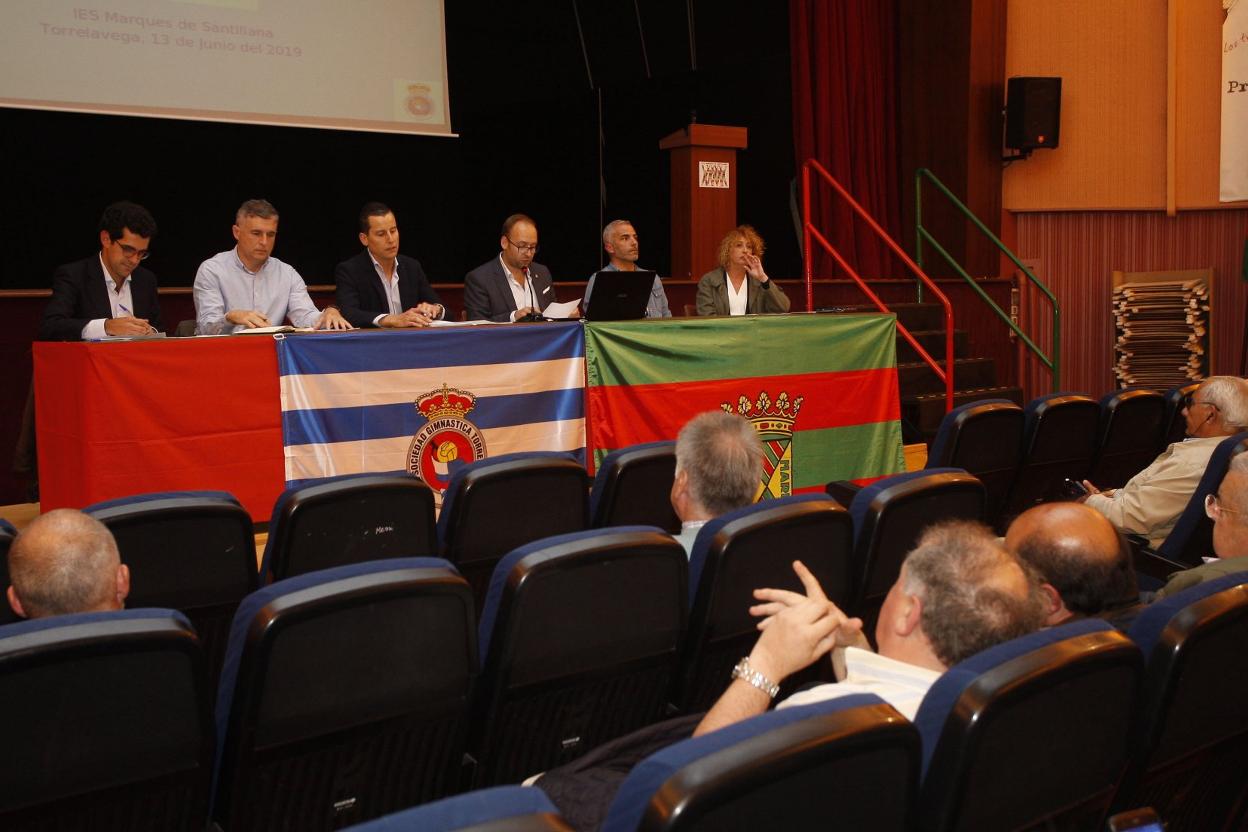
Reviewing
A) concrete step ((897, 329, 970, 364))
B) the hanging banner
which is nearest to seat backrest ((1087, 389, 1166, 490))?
concrete step ((897, 329, 970, 364))

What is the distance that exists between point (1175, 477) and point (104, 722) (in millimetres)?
2904

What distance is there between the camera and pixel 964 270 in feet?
26.5

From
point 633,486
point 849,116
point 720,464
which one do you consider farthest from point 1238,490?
point 849,116

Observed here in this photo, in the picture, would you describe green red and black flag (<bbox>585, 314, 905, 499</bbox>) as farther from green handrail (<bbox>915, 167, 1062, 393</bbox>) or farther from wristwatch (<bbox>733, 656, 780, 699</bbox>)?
wristwatch (<bbox>733, 656, 780, 699</bbox>)

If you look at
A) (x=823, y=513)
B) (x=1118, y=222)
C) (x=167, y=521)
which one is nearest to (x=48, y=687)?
(x=167, y=521)

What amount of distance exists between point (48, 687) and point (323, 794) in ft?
1.59

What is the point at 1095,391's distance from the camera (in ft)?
27.7

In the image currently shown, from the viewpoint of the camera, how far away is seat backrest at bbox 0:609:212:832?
1.36m

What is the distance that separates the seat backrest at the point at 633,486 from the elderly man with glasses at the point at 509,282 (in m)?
2.18

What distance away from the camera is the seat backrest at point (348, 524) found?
95.3 inches

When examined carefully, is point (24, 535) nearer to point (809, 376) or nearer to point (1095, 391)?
point (809, 376)

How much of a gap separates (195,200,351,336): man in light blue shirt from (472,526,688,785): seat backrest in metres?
2.58

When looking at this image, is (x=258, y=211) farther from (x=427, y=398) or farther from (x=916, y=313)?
(x=916, y=313)

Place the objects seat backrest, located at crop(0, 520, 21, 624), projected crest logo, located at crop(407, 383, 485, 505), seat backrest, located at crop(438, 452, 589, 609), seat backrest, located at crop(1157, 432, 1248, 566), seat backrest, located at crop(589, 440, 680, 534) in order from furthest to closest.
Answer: projected crest logo, located at crop(407, 383, 485, 505), seat backrest, located at crop(589, 440, 680, 534), seat backrest, located at crop(1157, 432, 1248, 566), seat backrest, located at crop(438, 452, 589, 609), seat backrest, located at crop(0, 520, 21, 624)
